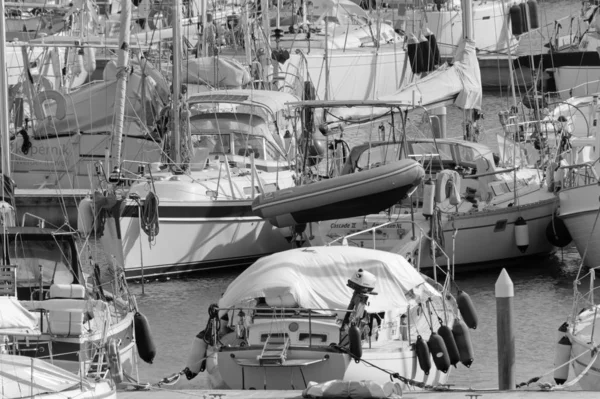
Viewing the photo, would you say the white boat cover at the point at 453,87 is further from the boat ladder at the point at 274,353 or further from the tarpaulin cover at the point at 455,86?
the boat ladder at the point at 274,353

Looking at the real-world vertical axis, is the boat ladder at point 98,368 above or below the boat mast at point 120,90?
below

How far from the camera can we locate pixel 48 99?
33375 millimetres

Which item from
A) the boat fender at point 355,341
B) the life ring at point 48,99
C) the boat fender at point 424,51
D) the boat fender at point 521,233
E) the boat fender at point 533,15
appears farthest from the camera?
the boat fender at point 424,51

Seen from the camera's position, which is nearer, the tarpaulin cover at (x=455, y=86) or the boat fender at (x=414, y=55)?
the tarpaulin cover at (x=455, y=86)

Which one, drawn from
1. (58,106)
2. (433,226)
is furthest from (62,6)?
(433,226)

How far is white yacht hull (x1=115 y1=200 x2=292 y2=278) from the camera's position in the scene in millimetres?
28219

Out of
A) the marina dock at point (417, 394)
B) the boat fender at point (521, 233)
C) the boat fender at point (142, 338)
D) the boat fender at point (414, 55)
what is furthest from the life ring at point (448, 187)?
the boat fender at point (414, 55)

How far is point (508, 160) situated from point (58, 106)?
29.0 ft

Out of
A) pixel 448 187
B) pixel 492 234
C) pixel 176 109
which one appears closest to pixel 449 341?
pixel 448 187

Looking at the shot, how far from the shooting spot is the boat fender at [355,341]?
738 inches

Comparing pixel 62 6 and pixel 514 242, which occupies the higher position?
pixel 62 6

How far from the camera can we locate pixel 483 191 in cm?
2938

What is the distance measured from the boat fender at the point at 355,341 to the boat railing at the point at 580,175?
9959 millimetres

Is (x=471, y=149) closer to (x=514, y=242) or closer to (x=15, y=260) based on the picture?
(x=514, y=242)
